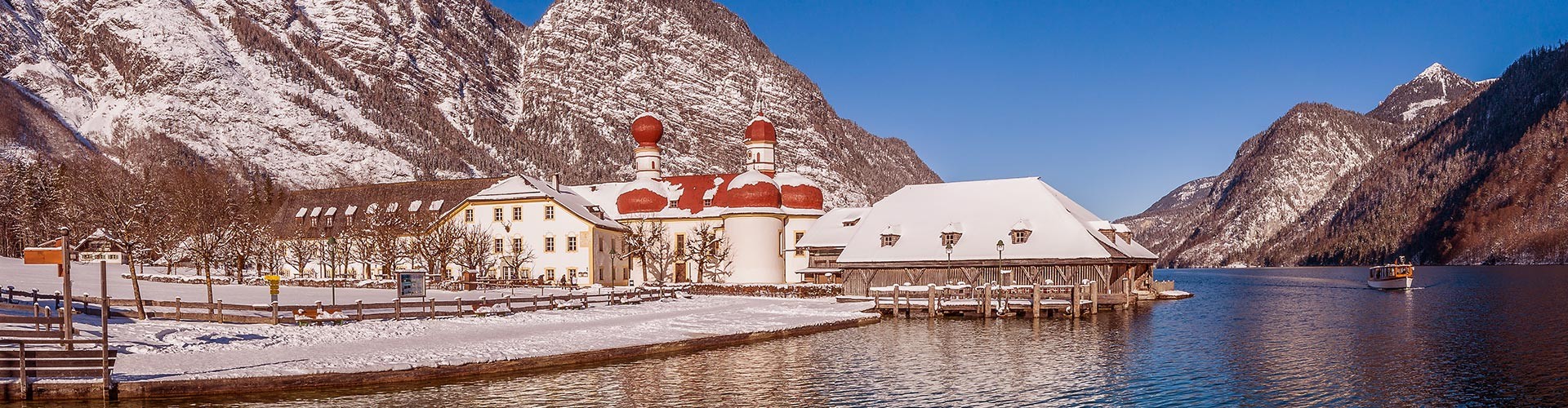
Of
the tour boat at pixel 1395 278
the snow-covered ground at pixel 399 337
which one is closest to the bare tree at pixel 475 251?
the snow-covered ground at pixel 399 337

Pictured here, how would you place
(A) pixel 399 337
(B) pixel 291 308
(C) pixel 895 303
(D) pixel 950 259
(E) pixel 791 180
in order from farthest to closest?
1. (E) pixel 791 180
2. (D) pixel 950 259
3. (C) pixel 895 303
4. (B) pixel 291 308
5. (A) pixel 399 337

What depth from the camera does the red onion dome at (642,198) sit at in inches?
3644

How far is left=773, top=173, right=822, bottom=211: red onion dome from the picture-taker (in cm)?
8994

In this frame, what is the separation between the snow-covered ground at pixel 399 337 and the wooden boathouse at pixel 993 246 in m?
8.10

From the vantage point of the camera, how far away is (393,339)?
41.5m

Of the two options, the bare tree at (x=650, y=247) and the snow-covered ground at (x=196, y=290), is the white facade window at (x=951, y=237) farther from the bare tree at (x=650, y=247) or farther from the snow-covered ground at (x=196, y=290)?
the bare tree at (x=650, y=247)

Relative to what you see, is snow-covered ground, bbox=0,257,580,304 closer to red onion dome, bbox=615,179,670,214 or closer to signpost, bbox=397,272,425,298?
signpost, bbox=397,272,425,298

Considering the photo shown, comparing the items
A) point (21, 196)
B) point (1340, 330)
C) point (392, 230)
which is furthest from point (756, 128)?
point (21, 196)

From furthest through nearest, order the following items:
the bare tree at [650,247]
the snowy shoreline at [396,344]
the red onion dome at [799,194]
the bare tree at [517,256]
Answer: the red onion dome at [799,194]
the bare tree at [650,247]
the bare tree at [517,256]
the snowy shoreline at [396,344]

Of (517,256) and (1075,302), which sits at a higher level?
(517,256)

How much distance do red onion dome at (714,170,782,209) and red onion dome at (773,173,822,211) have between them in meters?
0.65

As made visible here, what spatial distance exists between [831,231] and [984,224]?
631 inches

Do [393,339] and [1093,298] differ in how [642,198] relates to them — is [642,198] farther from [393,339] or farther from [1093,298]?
[393,339]

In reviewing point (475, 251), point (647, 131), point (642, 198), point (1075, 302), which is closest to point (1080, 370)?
point (1075, 302)
